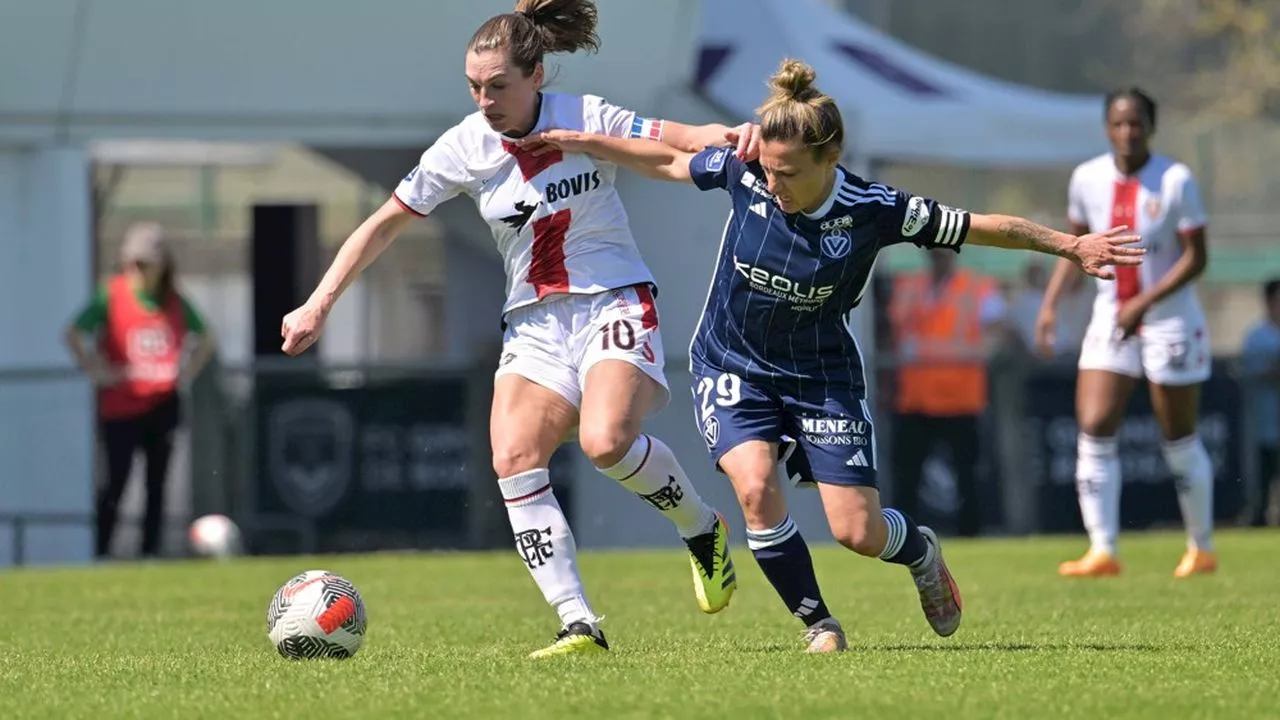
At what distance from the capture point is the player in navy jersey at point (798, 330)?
7074mm

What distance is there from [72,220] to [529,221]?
9576 millimetres

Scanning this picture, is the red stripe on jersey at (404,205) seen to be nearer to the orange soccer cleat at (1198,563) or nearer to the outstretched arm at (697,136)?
the outstretched arm at (697,136)

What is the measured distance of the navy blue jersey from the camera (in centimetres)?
712

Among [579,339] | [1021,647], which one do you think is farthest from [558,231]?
[1021,647]

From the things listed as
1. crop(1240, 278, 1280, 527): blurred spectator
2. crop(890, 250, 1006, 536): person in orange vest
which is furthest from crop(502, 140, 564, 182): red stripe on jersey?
crop(1240, 278, 1280, 527): blurred spectator

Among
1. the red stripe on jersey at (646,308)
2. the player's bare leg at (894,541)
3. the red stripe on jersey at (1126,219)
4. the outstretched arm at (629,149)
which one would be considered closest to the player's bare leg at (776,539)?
the player's bare leg at (894,541)

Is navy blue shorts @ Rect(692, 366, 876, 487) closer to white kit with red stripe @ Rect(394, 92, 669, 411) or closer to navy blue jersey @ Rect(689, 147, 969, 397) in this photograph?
navy blue jersey @ Rect(689, 147, 969, 397)

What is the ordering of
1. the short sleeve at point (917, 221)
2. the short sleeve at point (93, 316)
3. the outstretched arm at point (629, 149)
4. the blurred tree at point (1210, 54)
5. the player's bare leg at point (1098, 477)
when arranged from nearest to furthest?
the short sleeve at point (917, 221) < the outstretched arm at point (629, 149) < the player's bare leg at point (1098, 477) < the short sleeve at point (93, 316) < the blurred tree at point (1210, 54)

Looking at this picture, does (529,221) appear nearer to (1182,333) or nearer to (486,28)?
(486,28)

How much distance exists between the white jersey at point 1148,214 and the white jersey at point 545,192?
14.6 feet

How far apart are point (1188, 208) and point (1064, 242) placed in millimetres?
4677

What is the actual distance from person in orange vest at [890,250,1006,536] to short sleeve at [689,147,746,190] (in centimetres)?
902

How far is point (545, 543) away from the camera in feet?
23.9

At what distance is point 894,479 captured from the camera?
16438mm
